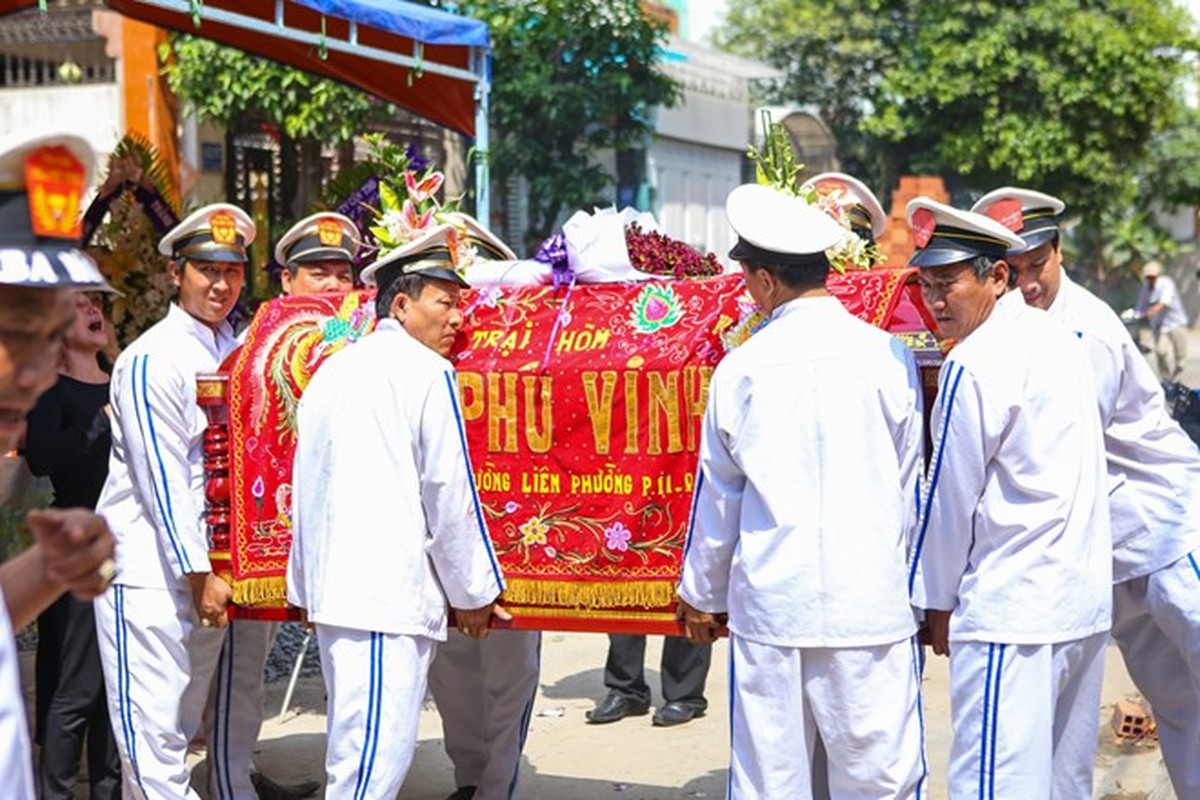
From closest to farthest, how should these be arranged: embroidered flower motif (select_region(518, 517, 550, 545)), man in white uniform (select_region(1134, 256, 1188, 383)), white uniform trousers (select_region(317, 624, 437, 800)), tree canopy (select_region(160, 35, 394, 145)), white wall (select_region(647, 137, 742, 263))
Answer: white uniform trousers (select_region(317, 624, 437, 800)) < embroidered flower motif (select_region(518, 517, 550, 545)) < tree canopy (select_region(160, 35, 394, 145)) < man in white uniform (select_region(1134, 256, 1188, 383)) < white wall (select_region(647, 137, 742, 263))

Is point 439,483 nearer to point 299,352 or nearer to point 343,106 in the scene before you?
point 299,352

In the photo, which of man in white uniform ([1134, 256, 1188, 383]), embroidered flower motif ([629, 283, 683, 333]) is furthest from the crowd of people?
man in white uniform ([1134, 256, 1188, 383])

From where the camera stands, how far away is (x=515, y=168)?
16.8 m

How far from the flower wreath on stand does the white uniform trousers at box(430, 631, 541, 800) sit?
66.1 inches

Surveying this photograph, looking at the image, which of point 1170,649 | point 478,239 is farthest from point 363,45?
point 1170,649

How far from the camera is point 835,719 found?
4.18 m

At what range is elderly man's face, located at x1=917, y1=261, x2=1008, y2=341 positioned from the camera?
430 centimetres

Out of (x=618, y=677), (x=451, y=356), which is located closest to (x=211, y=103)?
(x=618, y=677)

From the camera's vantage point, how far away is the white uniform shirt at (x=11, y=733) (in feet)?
7.21

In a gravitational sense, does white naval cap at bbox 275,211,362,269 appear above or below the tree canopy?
below

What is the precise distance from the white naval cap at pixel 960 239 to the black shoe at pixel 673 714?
9.69 ft

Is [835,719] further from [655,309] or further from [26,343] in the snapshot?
[26,343]

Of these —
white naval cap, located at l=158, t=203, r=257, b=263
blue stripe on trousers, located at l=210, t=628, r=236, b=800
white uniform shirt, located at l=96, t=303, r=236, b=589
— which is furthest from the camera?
blue stripe on trousers, located at l=210, t=628, r=236, b=800

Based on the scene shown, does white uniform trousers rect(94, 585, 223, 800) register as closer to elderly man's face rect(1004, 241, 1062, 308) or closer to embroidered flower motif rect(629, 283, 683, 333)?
embroidered flower motif rect(629, 283, 683, 333)
